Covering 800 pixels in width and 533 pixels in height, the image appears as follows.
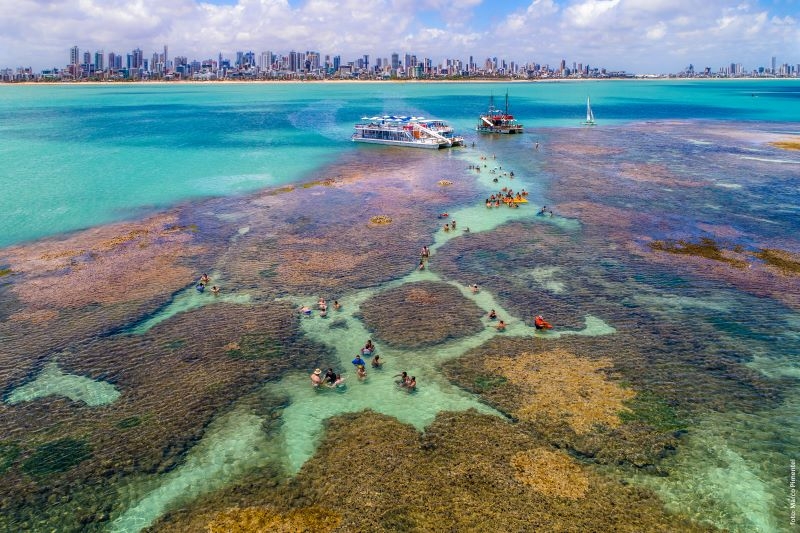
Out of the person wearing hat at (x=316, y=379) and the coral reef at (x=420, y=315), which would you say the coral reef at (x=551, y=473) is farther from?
the person wearing hat at (x=316, y=379)

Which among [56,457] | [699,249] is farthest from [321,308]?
[699,249]

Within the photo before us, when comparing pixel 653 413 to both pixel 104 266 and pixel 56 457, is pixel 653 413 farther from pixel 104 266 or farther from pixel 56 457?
pixel 104 266

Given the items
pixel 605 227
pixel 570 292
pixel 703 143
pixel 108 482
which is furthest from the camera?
pixel 703 143

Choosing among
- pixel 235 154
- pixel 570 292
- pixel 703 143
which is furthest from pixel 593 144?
pixel 570 292

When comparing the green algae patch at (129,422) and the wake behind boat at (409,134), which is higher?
the wake behind boat at (409,134)

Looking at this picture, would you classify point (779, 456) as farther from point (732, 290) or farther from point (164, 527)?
point (164, 527)

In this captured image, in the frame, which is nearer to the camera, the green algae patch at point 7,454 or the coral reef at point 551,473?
the coral reef at point 551,473

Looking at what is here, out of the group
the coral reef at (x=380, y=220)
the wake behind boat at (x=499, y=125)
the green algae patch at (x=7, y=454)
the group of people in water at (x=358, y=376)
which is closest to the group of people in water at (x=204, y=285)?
the group of people in water at (x=358, y=376)
